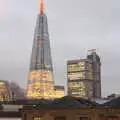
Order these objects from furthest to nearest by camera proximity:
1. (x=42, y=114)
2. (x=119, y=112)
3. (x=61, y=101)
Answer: (x=61, y=101)
(x=42, y=114)
(x=119, y=112)

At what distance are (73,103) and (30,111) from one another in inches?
300

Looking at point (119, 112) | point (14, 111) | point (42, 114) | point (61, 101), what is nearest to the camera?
point (119, 112)

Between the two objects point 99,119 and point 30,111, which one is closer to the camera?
point 99,119

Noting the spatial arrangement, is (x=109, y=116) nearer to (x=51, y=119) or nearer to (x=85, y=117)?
(x=85, y=117)

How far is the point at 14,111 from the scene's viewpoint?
323 ft

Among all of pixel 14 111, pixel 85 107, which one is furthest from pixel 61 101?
pixel 14 111

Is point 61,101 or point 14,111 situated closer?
point 61,101

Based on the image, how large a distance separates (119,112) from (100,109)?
311cm

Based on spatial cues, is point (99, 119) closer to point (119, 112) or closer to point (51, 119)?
point (119, 112)

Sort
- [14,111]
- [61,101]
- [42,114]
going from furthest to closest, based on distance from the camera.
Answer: [14,111] < [61,101] < [42,114]

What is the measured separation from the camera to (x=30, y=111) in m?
74.8

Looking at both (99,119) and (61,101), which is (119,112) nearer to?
(99,119)

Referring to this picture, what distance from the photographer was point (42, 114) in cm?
7331

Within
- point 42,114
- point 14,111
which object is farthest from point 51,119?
point 14,111
